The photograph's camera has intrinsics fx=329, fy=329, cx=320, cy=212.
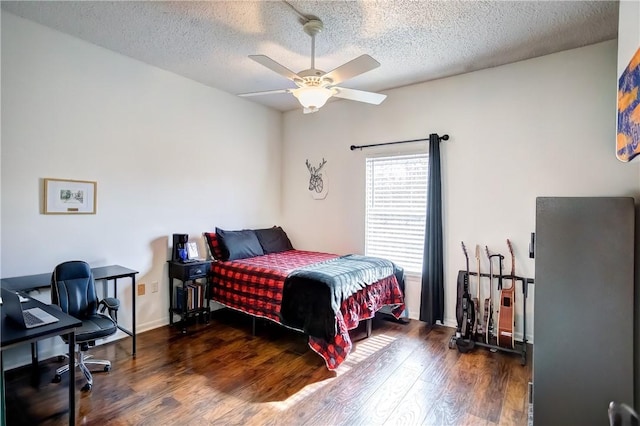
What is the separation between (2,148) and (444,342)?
4.20m

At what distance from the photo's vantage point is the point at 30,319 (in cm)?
174

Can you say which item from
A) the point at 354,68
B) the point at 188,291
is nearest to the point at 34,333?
the point at 188,291

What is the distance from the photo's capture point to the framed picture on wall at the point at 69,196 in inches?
111

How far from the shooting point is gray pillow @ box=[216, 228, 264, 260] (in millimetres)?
3928

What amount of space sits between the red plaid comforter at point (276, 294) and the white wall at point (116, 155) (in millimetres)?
683

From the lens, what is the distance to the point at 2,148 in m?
2.57

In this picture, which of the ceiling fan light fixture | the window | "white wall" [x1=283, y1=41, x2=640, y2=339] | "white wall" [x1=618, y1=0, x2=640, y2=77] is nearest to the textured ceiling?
"white wall" [x1=283, y1=41, x2=640, y2=339]

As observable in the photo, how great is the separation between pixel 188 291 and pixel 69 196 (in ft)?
4.76

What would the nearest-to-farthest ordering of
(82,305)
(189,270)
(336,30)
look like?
(82,305)
(336,30)
(189,270)

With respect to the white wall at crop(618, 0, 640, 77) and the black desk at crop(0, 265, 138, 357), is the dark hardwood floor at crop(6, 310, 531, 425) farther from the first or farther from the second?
the white wall at crop(618, 0, 640, 77)

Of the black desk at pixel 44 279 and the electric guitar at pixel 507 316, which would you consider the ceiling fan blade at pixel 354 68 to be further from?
the black desk at pixel 44 279

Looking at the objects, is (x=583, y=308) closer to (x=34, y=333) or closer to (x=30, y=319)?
(x=34, y=333)

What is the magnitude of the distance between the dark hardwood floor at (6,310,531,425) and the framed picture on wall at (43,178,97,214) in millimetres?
1291

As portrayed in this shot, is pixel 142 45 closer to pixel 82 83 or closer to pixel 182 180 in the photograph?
pixel 82 83
